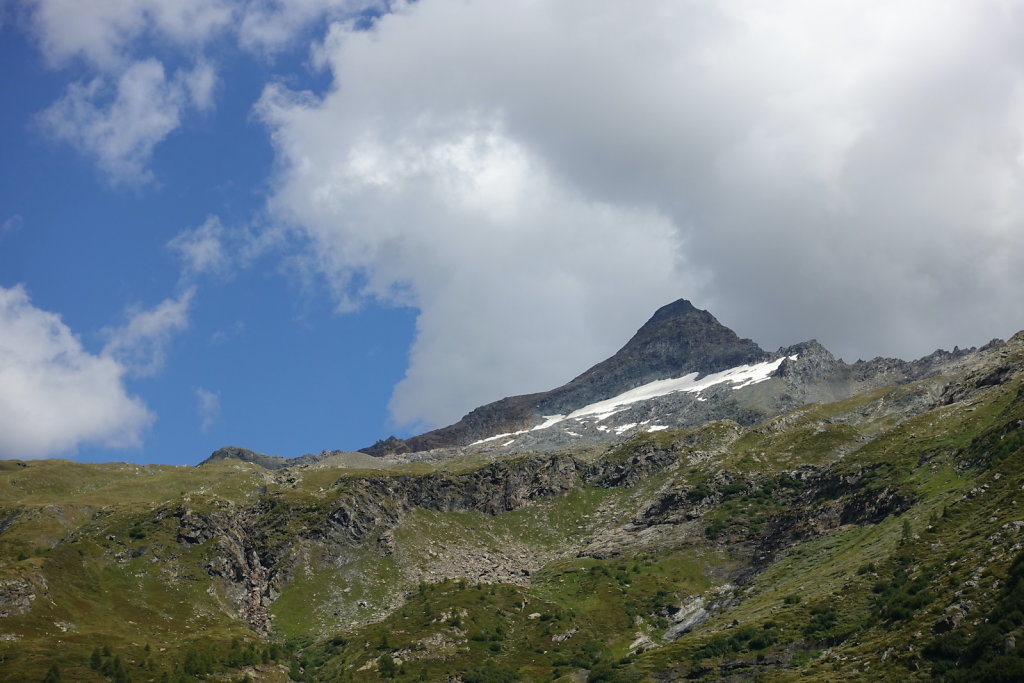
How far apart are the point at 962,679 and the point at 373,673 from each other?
127 m

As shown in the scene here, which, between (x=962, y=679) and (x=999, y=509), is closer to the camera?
(x=962, y=679)

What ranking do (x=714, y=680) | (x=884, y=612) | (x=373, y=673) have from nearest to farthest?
(x=884, y=612)
(x=714, y=680)
(x=373, y=673)

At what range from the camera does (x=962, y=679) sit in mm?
94688

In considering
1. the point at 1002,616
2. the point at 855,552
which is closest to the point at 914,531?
the point at 855,552

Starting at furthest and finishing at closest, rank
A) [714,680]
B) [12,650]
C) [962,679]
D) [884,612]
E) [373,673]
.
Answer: [373,673] → [12,650] → [714,680] → [884,612] → [962,679]

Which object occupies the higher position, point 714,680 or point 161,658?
point 161,658

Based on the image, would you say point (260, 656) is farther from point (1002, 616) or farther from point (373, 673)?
point (1002, 616)

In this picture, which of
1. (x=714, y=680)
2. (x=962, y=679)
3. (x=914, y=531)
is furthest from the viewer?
(x=914, y=531)

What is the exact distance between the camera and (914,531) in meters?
164

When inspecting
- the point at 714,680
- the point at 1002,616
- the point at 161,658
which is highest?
the point at 161,658

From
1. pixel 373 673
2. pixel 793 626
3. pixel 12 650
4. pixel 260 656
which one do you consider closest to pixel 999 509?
pixel 793 626

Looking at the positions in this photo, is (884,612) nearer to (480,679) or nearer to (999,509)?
(999,509)

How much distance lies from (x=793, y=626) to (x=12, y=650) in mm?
147344

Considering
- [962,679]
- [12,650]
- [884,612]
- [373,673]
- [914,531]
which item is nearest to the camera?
[962,679]
